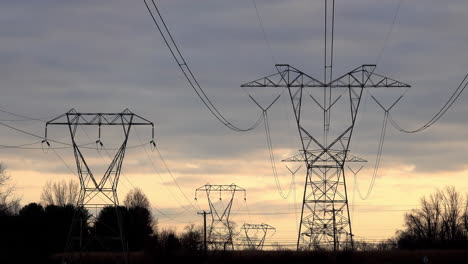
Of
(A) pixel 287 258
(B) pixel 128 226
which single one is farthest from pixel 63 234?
(A) pixel 287 258

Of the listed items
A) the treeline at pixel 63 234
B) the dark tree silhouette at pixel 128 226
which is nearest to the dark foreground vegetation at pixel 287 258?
the treeline at pixel 63 234

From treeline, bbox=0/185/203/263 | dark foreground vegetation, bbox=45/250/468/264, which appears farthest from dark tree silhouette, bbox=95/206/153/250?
dark foreground vegetation, bbox=45/250/468/264

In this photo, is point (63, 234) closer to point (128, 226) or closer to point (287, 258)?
point (128, 226)

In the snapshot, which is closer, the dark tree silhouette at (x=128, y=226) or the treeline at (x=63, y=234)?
the treeline at (x=63, y=234)

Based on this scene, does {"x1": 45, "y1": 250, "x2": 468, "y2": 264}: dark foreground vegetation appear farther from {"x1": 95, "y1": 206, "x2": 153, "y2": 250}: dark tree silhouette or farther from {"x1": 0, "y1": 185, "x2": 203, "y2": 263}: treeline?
{"x1": 95, "y1": 206, "x2": 153, "y2": 250}: dark tree silhouette

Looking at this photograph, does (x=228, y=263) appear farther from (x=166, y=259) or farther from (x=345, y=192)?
(x=345, y=192)

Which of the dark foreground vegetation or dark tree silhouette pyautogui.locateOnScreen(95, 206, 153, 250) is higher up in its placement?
dark tree silhouette pyautogui.locateOnScreen(95, 206, 153, 250)

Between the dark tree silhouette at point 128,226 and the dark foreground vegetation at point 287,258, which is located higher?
the dark tree silhouette at point 128,226

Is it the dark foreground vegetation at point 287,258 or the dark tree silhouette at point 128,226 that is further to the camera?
the dark tree silhouette at point 128,226

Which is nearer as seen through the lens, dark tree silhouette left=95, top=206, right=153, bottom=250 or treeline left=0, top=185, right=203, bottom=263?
treeline left=0, top=185, right=203, bottom=263

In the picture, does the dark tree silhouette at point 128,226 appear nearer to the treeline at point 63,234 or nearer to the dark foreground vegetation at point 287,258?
the treeline at point 63,234

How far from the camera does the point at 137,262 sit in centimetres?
8006

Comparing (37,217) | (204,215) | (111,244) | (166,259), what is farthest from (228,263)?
(37,217)

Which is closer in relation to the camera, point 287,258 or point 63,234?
point 287,258
